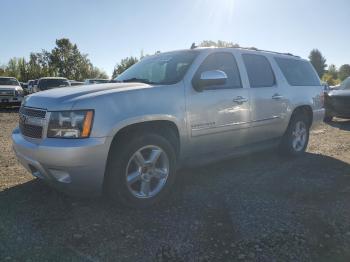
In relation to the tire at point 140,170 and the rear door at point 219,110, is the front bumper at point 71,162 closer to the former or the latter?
the tire at point 140,170

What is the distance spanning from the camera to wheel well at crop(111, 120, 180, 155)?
3.87 metres

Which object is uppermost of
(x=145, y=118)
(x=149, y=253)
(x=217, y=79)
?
(x=217, y=79)

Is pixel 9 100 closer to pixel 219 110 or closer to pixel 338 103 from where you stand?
pixel 338 103

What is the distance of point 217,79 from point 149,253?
2.19m

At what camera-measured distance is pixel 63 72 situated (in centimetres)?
6359

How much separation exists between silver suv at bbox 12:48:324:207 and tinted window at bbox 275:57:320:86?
1.48 feet

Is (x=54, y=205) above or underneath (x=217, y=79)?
underneath

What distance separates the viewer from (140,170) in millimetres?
4047

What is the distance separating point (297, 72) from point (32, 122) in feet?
15.6

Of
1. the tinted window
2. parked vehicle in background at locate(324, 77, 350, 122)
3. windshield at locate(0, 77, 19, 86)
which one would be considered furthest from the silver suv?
windshield at locate(0, 77, 19, 86)

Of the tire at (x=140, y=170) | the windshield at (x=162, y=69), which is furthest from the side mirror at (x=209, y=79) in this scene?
the tire at (x=140, y=170)

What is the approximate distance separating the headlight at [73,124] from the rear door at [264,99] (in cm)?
263

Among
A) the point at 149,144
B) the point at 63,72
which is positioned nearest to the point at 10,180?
the point at 149,144

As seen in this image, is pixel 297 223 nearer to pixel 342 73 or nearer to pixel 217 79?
pixel 217 79
